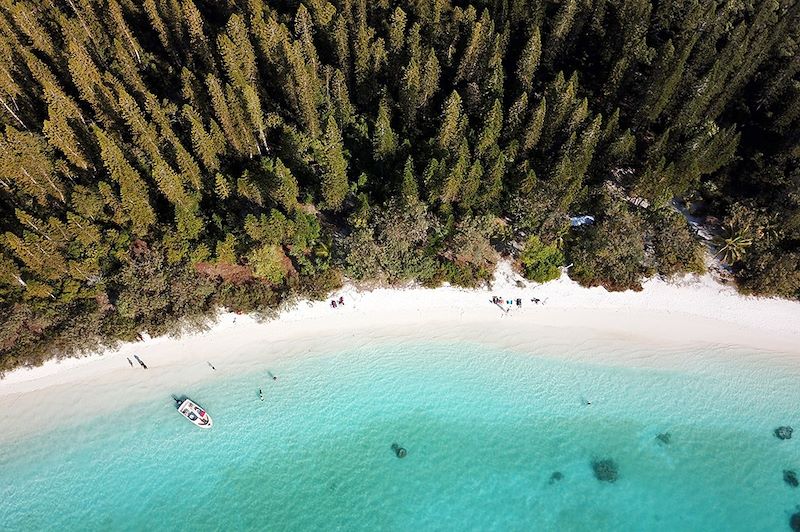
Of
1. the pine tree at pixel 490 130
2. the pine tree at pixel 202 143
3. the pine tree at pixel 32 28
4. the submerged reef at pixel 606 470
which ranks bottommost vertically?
the submerged reef at pixel 606 470

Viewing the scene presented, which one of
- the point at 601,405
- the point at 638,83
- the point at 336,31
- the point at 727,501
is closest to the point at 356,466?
the point at 601,405

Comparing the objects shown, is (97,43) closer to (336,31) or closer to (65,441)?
(336,31)

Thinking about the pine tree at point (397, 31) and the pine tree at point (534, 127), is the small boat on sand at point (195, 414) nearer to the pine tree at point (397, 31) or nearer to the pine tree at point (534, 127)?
the pine tree at point (534, 127)

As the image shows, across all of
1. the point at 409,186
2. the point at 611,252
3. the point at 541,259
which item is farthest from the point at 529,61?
the point at 611,252

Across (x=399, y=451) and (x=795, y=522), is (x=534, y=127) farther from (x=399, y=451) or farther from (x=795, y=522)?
(x=795, y=522)

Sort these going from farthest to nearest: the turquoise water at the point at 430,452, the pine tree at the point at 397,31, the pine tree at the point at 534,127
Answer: the pine tree at the point at 397,31 < the pine tree at the point at 534,127 < the turquoise water at the point at 430,452

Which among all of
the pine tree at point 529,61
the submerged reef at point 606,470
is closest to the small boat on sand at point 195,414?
the submerged reef at point 606,470
